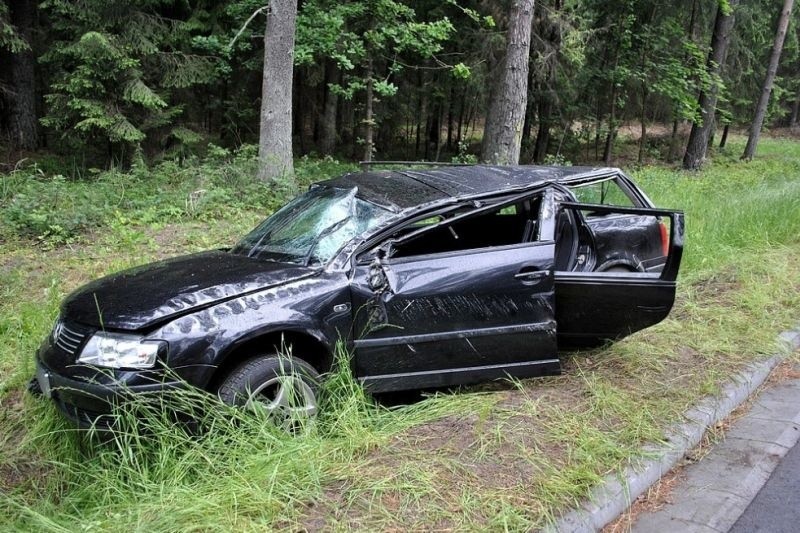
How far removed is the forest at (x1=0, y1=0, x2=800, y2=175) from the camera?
12.5m

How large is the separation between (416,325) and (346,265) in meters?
0.60

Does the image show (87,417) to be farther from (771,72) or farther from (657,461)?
(771,72)

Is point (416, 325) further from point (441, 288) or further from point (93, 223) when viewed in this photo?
point (93, 223)

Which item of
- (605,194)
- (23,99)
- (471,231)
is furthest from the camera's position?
(23,99)

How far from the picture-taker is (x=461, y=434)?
334cm

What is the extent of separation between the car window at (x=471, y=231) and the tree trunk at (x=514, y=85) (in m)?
5.26

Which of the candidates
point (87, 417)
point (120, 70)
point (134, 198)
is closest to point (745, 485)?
point (87, 417)

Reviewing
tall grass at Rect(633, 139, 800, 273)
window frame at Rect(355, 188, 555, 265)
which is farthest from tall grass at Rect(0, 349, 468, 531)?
tall grass at Rect(633, 139, 800, 273)

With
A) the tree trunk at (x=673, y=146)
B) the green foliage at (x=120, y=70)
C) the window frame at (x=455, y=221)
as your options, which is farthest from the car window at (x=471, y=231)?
the tree trunk at (x=673, y=146)

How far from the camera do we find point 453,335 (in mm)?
3781

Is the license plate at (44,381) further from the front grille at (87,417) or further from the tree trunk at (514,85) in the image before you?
the tree trunk at (514,85)

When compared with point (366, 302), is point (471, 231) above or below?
above

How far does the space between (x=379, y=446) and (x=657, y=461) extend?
164 cm

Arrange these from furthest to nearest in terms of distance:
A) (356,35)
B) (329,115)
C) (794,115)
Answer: (794,115) → (329,115) → (356,35)
